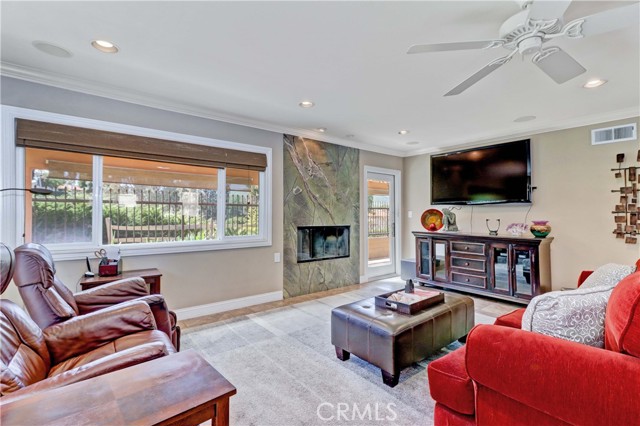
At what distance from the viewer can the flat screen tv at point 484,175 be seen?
4234 millimetres

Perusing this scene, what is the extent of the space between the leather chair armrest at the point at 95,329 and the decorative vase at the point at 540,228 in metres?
4.32

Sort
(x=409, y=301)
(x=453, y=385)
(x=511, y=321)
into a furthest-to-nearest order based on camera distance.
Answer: (x=409, y=301)
(x=511, y=321)
(x=453, y=385)

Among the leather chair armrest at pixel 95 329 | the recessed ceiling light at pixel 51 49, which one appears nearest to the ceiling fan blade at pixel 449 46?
the leather chair armrest at pixel 95 329

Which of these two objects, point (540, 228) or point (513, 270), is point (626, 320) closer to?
point (513, 270)

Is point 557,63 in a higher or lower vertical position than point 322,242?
higher

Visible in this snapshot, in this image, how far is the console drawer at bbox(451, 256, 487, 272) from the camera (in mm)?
4227

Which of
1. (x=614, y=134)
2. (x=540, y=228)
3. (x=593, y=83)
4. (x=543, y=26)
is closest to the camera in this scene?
(x=543, y=26)

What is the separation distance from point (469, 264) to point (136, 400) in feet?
14.3

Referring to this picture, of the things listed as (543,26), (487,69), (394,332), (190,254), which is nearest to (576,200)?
(487,69)

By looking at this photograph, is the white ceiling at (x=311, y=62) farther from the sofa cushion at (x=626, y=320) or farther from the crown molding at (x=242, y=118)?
the sofa cushion at (x=626, y=320)

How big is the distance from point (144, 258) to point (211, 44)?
2231mm

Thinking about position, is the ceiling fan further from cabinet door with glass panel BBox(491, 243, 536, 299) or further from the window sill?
the window sill

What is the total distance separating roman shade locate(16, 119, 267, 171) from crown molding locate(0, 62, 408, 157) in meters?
0.35

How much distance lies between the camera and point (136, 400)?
0.94 m
